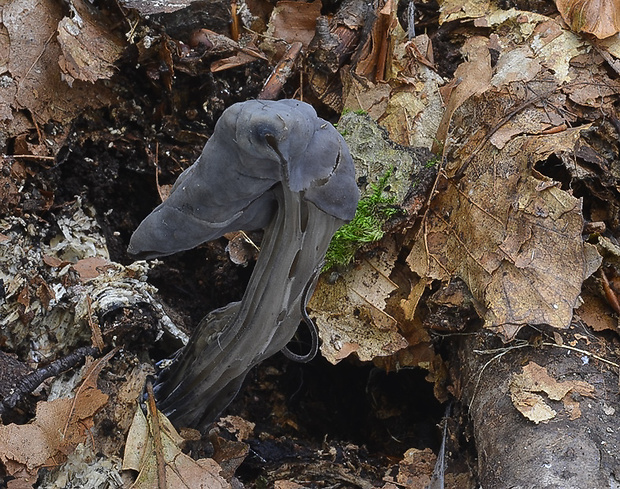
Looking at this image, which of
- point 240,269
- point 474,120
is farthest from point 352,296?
point 474,120

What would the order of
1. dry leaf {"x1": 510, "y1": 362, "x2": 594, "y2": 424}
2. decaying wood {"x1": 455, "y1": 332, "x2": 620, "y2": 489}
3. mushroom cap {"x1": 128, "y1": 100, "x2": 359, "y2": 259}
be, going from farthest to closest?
dry leaf {"x1": 510, "y1": 362, "x2": 594, "y2": 424} < decaying wood {"x1": 455, "y1": 332, "x2": 620, "y2": 489} < mushroom cap {"x1": 128, "y1": 100, "x2": 359, "y2": 259}

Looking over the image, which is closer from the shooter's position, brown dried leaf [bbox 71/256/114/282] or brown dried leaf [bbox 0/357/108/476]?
brown dried leaf [bbox 0/357/108/476]

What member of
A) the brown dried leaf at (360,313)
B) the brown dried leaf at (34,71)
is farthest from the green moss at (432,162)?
the brown dried leaf at (34,71)

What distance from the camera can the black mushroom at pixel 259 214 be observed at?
1150 millimetres

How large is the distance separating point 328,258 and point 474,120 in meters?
0.61

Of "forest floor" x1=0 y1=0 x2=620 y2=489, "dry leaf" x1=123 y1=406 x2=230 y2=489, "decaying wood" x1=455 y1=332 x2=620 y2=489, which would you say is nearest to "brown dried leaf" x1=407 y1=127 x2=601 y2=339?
"forest floor" x1=0 y1=0 x2=620 y2=489

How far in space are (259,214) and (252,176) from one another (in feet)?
0.59

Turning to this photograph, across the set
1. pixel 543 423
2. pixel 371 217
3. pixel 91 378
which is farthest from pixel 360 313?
pixel 91 378

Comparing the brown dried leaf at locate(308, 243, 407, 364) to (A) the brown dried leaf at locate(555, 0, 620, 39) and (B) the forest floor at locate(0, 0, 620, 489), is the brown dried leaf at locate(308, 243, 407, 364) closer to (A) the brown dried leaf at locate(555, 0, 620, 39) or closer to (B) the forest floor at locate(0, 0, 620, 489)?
(B) the forest floor at locate(0, 0, 620, 489)

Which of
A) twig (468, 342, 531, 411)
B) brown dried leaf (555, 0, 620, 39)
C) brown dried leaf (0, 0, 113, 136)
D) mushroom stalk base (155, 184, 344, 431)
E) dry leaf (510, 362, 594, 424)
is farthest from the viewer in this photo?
brown dried leaf (555, 0, 620, 39)

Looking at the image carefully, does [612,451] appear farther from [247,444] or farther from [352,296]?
[247,444]

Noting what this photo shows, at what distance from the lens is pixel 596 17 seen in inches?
90.7

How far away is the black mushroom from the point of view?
45.3 inches

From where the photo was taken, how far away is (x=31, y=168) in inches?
78.7
